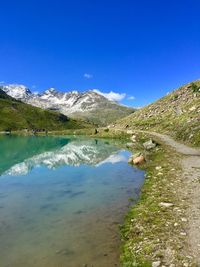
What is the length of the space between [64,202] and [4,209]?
5.16 metres

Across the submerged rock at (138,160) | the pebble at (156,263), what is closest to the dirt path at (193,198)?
the pebble at (156,263)

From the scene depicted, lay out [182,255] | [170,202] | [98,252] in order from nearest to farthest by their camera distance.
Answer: [182,255] → [98,252] → [170,202]

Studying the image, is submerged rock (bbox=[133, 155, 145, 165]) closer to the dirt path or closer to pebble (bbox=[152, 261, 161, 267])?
the dirt path

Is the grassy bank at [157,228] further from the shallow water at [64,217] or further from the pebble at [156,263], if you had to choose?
the shallow water at [64,217]

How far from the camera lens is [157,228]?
18531 millimetres

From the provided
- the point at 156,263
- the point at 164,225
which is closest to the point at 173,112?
the point at 164,225

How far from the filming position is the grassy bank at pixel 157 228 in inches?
586

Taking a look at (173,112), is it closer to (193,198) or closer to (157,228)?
(193,198)

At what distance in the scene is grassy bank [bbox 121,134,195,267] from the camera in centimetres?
1488

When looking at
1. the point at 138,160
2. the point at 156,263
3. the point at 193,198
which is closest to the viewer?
the point at 156,263

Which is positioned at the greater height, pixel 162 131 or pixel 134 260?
pixel 162 131

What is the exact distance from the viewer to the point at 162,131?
101000 millimetres

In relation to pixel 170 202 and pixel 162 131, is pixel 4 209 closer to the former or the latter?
pixel 170 202

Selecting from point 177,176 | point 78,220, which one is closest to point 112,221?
point 78,220
